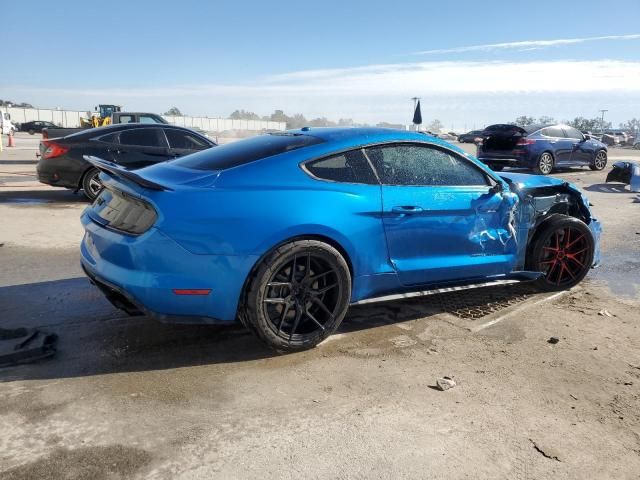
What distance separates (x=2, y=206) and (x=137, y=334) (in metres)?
6.55

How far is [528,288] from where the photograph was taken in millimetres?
5250

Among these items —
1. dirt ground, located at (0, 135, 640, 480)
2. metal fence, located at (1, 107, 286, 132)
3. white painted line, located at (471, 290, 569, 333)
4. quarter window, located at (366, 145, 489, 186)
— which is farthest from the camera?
metal fence, located at (1, 107, 286, 132)

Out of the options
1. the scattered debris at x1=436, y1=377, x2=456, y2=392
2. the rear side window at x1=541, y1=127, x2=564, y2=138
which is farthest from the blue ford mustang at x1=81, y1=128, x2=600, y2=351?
the rear side window at x1=541, y1=127, x2=564, y2=138

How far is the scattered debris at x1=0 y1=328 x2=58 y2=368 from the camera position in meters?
3.41

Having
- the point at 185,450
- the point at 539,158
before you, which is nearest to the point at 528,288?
the point at 185,450

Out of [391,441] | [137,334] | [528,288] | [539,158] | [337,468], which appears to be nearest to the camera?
[337,468]

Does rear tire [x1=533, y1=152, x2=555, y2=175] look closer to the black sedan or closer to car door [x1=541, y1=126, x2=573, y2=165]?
car door [x1=541, y1=126, x2=573, y2=165]

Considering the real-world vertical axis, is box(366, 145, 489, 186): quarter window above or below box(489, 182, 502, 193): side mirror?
above

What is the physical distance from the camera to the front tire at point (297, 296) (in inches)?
135

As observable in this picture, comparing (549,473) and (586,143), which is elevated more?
(586,143)

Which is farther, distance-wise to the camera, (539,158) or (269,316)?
(539,158)

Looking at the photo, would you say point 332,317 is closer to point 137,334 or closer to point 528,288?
point 137,334

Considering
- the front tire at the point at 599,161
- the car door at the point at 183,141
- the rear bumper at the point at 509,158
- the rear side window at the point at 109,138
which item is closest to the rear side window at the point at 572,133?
the front tire at the point at 599,161

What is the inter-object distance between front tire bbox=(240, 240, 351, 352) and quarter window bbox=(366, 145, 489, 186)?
0.80 m
